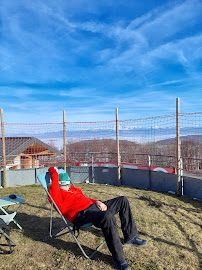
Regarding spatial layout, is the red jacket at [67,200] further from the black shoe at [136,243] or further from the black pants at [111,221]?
the black shoe at [136,243]

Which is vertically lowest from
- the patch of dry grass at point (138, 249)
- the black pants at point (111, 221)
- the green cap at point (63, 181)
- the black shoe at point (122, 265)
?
the patch of dry grass at point (138, 249)

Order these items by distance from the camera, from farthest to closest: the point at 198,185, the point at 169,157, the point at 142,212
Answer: the point at 169,157 < the point at 198,185 < the point at 142,212

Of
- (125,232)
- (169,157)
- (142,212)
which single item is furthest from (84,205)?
(169,157)

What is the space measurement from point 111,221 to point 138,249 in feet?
2.35

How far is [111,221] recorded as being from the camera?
8.52ft

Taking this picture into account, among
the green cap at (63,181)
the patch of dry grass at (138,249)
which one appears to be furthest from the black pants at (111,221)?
the green cap at (63,181)

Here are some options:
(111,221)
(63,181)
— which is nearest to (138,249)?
(111,221)

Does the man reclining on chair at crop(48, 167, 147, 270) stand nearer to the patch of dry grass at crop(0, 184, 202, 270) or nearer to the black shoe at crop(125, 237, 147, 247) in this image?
the black shoe at crop(125, 237, 147, 247)

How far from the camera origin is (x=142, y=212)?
4.33 m

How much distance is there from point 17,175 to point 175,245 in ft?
18.8

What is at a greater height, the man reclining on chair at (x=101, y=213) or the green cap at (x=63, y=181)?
the green cap at (x=63, y=181)

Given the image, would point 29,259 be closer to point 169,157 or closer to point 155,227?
point 155,227

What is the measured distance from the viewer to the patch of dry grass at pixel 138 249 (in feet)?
8.73

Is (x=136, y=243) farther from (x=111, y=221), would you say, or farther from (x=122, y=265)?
(x=111, y=221)
